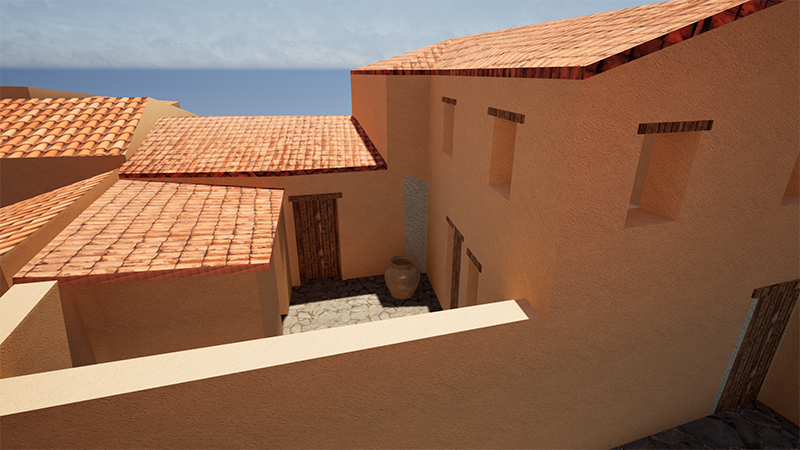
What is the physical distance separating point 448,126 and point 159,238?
6.79 metres

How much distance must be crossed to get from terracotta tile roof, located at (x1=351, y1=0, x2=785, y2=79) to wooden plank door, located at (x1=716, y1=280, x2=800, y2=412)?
4.84 meters

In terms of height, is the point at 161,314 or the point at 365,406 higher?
the point at 161,314

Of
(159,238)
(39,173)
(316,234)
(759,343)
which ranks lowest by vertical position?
(316,234)

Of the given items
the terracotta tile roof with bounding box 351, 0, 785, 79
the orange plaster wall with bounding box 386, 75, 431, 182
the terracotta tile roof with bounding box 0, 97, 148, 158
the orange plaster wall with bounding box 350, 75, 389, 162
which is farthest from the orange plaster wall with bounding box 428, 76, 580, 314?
the terracotta tile roof with bounding box 0, 97, 148, 158

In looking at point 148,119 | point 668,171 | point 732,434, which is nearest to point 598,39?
point 668,171

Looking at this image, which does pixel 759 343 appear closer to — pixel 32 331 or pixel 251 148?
pixel 32 331

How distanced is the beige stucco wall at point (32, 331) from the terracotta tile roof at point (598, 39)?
6911 mm

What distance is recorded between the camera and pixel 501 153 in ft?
22.9

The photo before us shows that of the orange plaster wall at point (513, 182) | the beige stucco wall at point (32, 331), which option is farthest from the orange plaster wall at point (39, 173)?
the orange plaster wall at point (513, 182)

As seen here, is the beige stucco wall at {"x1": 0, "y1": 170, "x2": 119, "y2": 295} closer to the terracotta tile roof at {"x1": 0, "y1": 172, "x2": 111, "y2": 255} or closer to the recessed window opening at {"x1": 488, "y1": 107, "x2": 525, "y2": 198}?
the terracotta tile roof at {"x1": 0, "y1": 172, "x2": 111, "y2": 255}

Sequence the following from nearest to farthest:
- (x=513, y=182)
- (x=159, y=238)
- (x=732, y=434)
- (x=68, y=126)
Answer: (x=513, y=182) < (x=159, y=238) < (x=732, y=434) < (x=68, y=126)

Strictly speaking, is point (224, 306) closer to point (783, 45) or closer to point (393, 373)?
point (393, 373)

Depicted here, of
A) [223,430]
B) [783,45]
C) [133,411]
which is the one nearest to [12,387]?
[133,411]

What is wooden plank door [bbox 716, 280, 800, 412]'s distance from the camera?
264 inches
